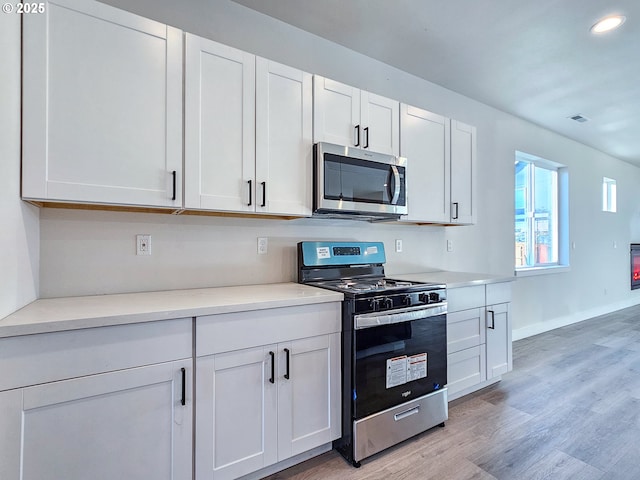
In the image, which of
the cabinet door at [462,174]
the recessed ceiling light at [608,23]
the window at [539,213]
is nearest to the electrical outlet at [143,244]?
the cabinet door at [462,174]

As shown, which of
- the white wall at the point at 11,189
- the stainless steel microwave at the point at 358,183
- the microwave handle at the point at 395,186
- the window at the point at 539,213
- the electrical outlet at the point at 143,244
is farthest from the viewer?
the window at the point at 539,213

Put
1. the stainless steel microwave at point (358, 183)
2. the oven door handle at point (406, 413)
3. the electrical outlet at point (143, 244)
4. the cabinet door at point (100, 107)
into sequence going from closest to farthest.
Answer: the cabinet door at point (100, 107) → the electrical outlet at point (143, 244) → the oven door handle at point (406, 413) → the stainless steel microwave at point (358, 183)

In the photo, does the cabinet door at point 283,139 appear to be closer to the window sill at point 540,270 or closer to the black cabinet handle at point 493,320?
the black cabinet handle at point 493,320

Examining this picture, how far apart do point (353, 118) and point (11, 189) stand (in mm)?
1840

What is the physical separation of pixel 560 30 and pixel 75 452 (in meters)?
3.65

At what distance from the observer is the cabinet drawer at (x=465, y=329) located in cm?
242

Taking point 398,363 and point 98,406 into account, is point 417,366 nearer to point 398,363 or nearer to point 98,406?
point 398,363

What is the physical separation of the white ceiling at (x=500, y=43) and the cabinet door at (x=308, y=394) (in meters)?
2.10

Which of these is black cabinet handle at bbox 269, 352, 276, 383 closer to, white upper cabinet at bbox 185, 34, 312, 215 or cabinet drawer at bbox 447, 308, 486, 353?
white upper cabinet at bbox 185, 34, 312, 215

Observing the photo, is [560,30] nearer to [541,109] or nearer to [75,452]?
[541,109]

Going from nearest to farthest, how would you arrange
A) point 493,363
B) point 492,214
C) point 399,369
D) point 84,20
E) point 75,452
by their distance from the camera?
point 75,452, point 84,20, point 399,369, point 493,363, point 492,214

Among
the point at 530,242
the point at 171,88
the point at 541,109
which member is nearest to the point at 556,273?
the point at 530,242

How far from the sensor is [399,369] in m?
2.00

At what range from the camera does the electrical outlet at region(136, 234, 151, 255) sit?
187 centimetres
